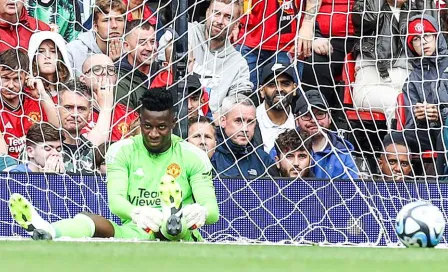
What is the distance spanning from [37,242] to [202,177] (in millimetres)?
1567

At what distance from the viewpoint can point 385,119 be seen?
820 cm

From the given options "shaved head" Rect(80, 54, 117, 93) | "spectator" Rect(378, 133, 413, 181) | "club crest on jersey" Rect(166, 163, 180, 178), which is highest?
"shaved head" Rect(80, 54, 117, 93)

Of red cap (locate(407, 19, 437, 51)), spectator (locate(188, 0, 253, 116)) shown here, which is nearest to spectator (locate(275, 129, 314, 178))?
spectator (locate(188, 0, 253, 116))

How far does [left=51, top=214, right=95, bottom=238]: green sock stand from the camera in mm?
6151

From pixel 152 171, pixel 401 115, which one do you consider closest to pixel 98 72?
pixel 152 171

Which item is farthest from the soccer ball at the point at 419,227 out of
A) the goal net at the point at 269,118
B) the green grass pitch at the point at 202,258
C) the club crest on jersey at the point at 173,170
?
the goal net at the point at 269,118

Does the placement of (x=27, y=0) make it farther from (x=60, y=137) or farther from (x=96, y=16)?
(x=60, y=137)

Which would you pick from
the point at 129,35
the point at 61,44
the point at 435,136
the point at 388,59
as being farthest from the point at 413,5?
the point at 61,44

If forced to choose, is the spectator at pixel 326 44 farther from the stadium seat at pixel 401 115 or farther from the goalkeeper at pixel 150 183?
the goalkeeper at pixel 150 183

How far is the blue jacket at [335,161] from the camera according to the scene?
8.10 meters

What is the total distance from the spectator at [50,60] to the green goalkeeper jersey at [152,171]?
1.47 m

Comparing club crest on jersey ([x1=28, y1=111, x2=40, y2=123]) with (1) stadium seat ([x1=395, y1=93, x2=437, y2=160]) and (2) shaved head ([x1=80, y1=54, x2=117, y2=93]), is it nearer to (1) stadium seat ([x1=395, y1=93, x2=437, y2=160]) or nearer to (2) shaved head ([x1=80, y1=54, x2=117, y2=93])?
(2) shaved head ([x1=80, y1=54, x2=117, y2=93])

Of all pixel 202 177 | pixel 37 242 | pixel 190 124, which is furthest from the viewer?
pixel 190 124

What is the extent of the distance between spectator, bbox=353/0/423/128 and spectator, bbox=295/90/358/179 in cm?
30
